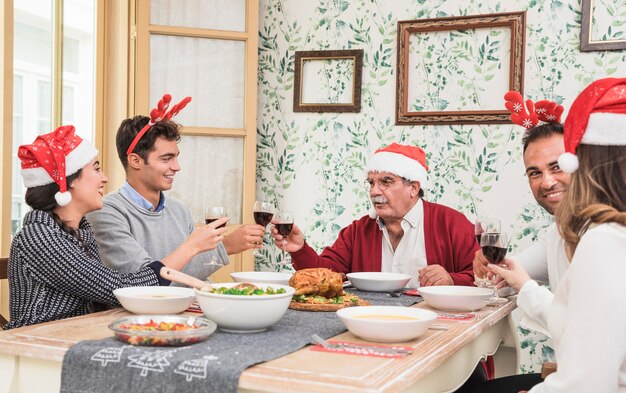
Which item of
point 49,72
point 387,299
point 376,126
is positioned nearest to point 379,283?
point 387,299

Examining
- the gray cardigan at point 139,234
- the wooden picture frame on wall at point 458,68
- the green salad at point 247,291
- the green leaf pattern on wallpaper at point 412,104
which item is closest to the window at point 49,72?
the gray cardigan at point 139,234

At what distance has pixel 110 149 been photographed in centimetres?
398

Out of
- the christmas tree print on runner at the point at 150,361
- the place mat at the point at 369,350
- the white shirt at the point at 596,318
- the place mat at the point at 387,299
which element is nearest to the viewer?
the white shirt at the point at 596,318

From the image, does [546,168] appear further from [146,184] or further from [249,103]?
[249,103]

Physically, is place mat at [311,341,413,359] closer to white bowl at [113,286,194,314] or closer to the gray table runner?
the gray table runner

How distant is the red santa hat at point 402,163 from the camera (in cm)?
303

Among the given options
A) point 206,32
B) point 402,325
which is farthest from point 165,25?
point 402,325

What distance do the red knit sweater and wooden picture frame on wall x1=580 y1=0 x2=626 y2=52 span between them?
1.30 metres

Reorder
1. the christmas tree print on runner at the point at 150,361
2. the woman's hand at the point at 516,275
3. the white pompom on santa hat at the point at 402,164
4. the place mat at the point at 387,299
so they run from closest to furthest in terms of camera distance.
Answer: the christmas tree print on runner at the point at 150,361 → the woman's hand at the point at 516,275 → the place mat at the point at 387,299 → the white pompom on santa hat at the point at 402,164

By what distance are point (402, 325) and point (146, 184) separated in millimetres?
1566

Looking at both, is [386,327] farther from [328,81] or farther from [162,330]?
[328,81]

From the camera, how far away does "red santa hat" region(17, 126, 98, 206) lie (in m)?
2.03

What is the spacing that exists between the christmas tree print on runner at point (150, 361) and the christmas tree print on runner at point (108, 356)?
0.10ft

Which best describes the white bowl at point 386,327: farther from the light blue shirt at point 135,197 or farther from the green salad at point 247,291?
the light blue shirt at point 135,197
